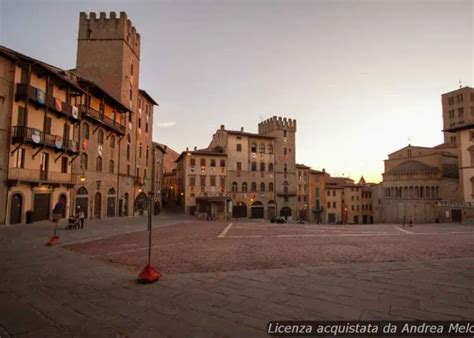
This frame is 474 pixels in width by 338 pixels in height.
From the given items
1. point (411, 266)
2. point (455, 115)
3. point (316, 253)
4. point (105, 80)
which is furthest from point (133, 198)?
point (455, 115)

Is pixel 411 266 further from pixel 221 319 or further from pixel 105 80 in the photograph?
pixel 105 80

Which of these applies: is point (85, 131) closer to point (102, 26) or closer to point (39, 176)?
point (39, 176)

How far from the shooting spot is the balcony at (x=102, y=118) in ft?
87.7

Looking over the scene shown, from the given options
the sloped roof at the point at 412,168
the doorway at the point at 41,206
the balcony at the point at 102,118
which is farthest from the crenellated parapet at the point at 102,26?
the sloped roof at the point at 412,168

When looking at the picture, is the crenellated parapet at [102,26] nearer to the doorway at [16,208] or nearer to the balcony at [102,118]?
the balcony at [102,118]

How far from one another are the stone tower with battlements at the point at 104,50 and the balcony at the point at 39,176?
13957mm

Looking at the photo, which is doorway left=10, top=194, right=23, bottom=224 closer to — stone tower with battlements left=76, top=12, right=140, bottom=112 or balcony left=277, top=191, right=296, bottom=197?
stone tower with battlements left=76, top=12, right=140, bottom=112

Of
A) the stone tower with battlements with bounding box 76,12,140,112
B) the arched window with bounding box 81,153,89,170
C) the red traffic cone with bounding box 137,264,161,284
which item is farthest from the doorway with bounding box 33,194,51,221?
the red traffic cone with bounding box 137,264,161,284

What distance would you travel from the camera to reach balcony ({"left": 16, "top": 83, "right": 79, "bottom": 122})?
19.6 m

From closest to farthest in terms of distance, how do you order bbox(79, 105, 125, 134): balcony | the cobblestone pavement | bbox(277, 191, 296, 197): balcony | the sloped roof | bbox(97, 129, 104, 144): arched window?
1. the cobblestone pavement
2. bbox(79, 105, 125, 134): balcony
3. bbox(97, 129, 104, 144): arched window
4. bbox(277, 191, 296, 197): balcony
5. the sloped roof

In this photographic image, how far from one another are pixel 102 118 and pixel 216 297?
29.3m

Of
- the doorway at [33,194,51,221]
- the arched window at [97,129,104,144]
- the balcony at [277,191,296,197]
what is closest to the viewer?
the doorway at [33,194,51,221]

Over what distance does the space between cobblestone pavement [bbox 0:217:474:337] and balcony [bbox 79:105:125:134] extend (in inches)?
891

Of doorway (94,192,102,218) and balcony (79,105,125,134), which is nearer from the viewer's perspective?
balcony (79,105,125,134)
